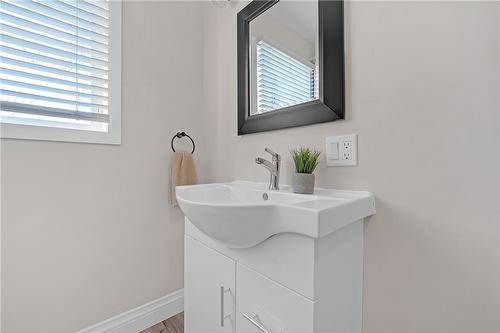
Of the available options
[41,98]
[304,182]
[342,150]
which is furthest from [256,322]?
[41,98]

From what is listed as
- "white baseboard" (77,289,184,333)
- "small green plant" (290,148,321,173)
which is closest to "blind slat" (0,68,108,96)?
"small green plant" (290,148,321,173)

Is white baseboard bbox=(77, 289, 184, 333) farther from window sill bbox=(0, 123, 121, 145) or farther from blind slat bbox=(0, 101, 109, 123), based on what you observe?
blind slat bbox=(0, 101, 109, 123)

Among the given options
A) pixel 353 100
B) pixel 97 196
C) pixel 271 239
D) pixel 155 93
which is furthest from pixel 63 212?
pixel 353 100

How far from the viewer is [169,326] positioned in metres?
1.32

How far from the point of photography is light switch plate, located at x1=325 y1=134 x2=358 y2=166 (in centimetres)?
83

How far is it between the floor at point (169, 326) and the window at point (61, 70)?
1094 mm

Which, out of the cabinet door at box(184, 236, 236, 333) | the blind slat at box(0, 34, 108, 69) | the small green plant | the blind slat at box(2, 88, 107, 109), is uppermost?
the blind slat at box(0, 34, 108, 69)

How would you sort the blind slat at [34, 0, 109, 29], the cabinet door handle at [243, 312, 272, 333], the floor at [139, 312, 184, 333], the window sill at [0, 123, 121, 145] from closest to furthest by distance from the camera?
1. the cabinet door handle at [243, 312, 272, 333]
2. the window sill at [0, 123, 121, 145]
3. the blind slat at [34, 0, 109, 29]
4. the floor at [139, 312, 184, 333]

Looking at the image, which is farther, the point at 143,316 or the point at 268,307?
the point at 143,316

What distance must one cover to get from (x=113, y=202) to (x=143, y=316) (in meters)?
0.68

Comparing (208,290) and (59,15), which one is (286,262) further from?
(59,15)

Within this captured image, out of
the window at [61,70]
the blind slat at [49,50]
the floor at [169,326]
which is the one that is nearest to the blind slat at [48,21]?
the window at [61,70]

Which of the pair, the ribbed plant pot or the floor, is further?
the floor

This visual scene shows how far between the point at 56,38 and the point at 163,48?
0.52 m
